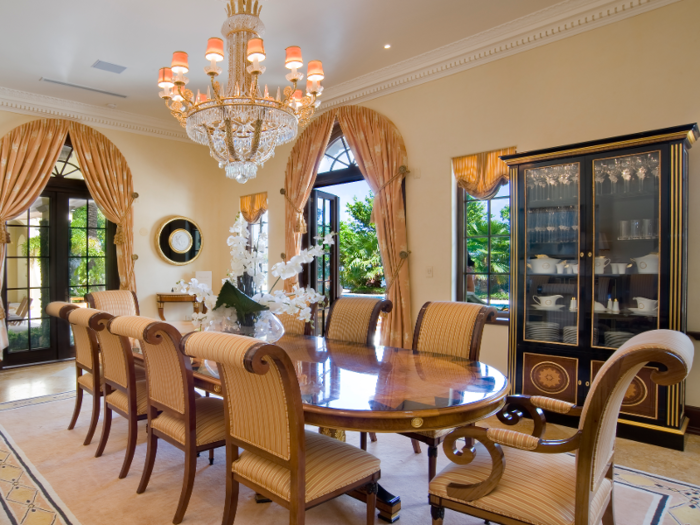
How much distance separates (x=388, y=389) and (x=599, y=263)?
7.02 feet

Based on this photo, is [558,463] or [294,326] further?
[294,326]

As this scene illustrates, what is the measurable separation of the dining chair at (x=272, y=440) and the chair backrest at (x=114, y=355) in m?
1.04

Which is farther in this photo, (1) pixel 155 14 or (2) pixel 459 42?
(2) pixel 459 42

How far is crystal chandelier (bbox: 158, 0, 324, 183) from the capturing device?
9.95ft

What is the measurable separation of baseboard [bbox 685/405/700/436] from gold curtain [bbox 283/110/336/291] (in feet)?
13.2

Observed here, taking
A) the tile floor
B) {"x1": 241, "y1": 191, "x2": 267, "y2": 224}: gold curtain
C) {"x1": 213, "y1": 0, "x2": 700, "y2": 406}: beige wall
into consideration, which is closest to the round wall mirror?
{"x1": 241, "y1": 191, "x2": 267, "y2": 224}: gold curtain

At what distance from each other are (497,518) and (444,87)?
382 centimetres

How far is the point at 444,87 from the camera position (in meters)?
Answer: 4.39

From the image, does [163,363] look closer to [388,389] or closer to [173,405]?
[173,405]

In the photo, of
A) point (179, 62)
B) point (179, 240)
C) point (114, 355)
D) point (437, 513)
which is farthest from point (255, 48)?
point (179, 240)

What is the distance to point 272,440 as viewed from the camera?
1679 millimetres

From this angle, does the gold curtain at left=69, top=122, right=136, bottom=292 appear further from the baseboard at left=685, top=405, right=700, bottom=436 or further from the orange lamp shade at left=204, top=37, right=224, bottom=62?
the baseboard at left=685, top=405, right=700, bottom=436

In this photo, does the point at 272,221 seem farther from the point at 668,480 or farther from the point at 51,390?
the point at 668,480

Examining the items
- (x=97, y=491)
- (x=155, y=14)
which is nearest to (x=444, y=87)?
(x=155, y=14)
